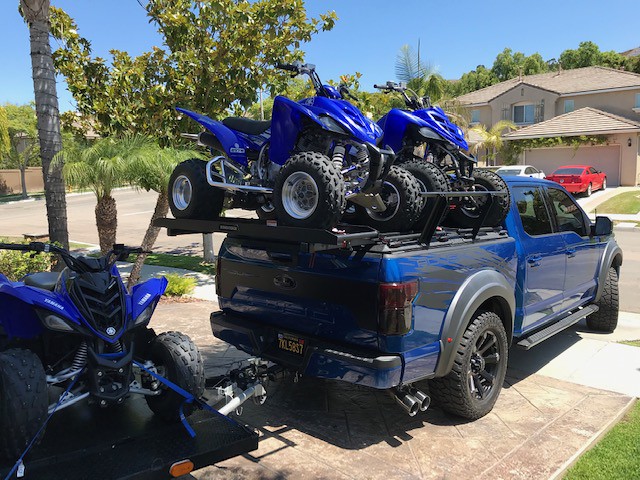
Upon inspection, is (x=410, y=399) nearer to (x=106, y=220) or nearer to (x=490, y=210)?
(x=490, y=210)

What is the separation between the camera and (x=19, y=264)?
714 cm

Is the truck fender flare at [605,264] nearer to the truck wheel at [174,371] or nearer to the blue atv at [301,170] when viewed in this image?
the blue atv at [301,170]

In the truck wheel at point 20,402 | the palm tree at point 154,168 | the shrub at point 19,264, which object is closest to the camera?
the truck wheel at point 20,402

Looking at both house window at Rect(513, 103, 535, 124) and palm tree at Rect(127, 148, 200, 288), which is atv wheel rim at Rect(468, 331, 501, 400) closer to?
palm tree at Rect(127, 148, 200, 288)

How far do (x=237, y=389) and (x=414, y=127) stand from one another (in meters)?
2.65

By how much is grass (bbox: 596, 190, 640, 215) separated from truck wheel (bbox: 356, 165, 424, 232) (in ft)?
66.6

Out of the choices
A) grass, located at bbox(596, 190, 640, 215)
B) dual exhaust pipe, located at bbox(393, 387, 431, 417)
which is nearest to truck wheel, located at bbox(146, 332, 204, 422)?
dual exhaust pipe, located at bbox(393, 387, 431, 417)

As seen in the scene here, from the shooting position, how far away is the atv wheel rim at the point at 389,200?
164 inches

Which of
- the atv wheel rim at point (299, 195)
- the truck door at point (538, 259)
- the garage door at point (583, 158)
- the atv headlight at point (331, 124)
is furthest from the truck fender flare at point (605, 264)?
the garage door at point (583, 158)

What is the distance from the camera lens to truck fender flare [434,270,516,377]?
12.5ft

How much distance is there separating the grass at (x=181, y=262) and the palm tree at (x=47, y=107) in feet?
13.1

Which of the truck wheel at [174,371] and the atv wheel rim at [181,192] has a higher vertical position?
the atv wheel rim at [181,192]

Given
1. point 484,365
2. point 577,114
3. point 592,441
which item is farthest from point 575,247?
point 577,114

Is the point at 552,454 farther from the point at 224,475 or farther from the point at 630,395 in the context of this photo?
the point at 224,475
